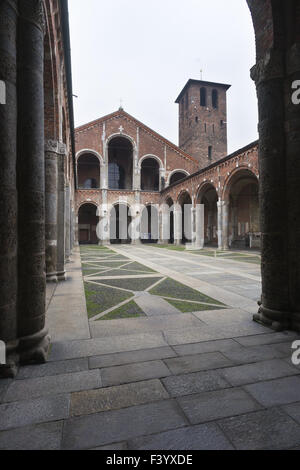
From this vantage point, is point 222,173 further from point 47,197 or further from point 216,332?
point 216,332

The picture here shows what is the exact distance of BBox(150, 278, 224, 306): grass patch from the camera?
16.0 ft

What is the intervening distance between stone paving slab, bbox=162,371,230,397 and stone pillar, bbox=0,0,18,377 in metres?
1.39


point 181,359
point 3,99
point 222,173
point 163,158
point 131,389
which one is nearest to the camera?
point 131,389

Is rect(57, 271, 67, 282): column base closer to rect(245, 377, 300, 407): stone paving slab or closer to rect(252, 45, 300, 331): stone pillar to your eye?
rect(252, 45, 300, 331): stone pillar

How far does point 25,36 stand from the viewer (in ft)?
8.64

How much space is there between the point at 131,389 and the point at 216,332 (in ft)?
5.05

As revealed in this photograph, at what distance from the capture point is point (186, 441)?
1.53 metres

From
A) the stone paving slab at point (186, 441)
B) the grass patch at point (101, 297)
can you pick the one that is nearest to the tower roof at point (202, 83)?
the grass patch at point (101, 297)

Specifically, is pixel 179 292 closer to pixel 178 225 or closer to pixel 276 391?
pixel 276 391

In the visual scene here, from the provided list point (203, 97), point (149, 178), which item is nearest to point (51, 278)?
point (149, 178)

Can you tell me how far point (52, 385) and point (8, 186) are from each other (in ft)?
5.87

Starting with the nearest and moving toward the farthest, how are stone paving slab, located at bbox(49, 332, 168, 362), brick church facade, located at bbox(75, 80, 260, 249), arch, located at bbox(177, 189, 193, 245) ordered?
1. stone paving slab, located at bbox(49, 332, 168, 362)
2. brick church facade, located at bbox(75, 80, 260, 249)
3. arch, located at bbox(177, 189, 193, 245)

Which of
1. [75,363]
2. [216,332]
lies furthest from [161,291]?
[75,363]

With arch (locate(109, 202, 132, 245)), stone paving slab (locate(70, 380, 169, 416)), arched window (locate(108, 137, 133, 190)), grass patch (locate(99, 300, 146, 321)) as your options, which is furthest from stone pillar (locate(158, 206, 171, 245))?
stone paving slab (locate(70, 380, 169, 416))
